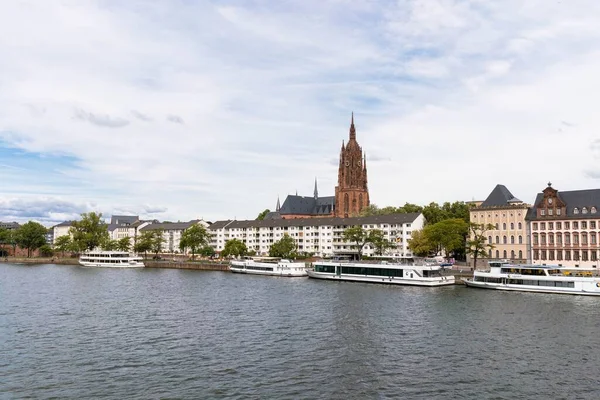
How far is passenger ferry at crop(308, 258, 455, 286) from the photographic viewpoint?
100938 millimetres

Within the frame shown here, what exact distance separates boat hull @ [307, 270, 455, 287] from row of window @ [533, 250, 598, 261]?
2982 cm

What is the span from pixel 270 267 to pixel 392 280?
37083 millimetres

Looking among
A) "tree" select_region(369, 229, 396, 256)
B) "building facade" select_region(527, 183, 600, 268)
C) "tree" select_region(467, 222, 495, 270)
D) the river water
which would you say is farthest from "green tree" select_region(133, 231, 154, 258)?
"building facade" select_region(527, 183, 600, 268)

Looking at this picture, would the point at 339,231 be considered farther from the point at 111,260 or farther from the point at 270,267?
the point at 111,260

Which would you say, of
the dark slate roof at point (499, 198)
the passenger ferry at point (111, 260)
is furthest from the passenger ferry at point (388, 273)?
the passenger ferry at point (111, 260)

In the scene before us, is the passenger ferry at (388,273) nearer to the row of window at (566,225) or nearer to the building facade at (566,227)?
the building facade at (566,227)

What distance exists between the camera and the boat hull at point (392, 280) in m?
99.4

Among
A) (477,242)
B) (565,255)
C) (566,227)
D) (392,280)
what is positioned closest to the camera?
(392,280)

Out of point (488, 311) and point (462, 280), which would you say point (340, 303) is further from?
point (462, 280)

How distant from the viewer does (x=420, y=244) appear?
447 feet

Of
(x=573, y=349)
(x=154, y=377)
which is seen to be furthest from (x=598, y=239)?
(x=154, y=377)

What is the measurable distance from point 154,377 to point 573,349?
34.3m

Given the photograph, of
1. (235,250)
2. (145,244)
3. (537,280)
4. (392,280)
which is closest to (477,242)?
(392,280)

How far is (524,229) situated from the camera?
4865 inches
